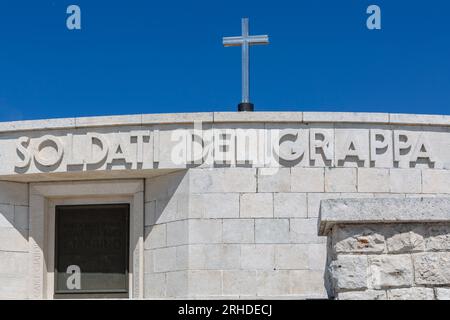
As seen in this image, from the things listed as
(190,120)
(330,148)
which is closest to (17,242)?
(190,120)

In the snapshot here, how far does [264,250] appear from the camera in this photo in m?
12.3

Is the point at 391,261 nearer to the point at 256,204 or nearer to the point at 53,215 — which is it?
the point at 256,204

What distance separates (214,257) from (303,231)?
4.65ft

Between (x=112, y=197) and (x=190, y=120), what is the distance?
204cm

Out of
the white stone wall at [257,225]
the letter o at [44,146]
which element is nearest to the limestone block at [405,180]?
the white stone wall at [257,225]

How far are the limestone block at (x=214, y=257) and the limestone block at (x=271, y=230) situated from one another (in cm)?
39

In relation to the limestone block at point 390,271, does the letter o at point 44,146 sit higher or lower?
higher

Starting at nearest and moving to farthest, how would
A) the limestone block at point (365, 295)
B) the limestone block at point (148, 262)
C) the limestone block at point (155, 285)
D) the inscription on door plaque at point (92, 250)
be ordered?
1. the limestone block at point (365, 295)
2. the limestone block at point (155, 285)
3. the limestone block at point (148, 262)
4. the inscription on door plaque at point (92, 250)

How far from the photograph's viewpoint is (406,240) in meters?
6.57

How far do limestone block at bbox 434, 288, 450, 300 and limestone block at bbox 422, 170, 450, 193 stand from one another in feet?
20.8

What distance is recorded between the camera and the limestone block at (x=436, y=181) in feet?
41.6

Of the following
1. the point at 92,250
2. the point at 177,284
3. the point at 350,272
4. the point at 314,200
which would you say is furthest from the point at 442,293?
the point at 92,250

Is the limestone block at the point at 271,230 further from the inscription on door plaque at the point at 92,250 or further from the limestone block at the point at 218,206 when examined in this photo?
the inscription on door plaque at the point at 92,250
